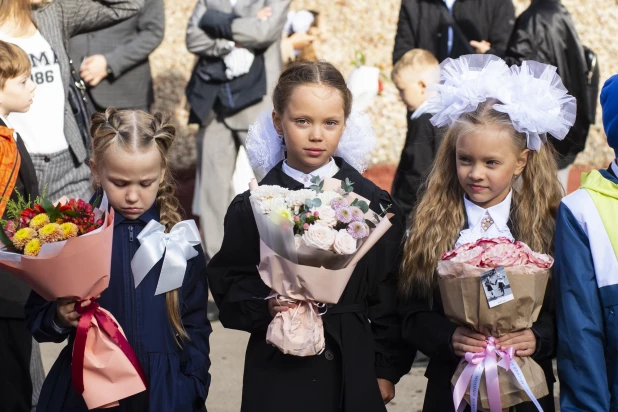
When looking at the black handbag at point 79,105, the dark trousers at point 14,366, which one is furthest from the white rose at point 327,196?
the black handbag at point 79,105

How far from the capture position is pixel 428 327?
154 inches

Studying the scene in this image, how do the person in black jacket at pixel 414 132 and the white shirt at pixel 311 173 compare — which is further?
the person in black jacket at pixel 414 132

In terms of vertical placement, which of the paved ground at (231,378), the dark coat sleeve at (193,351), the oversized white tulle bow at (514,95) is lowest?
the paved ground at (231,378)

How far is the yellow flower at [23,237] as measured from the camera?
12.0ft

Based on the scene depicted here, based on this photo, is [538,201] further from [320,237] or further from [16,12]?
[16,12]

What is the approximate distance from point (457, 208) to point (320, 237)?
786mm

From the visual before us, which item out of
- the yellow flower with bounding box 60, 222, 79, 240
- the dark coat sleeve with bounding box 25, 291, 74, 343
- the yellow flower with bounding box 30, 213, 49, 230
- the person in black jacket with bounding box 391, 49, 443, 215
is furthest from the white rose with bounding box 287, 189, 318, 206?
the person in black jacket with bounding box 391, 49, 443, 215

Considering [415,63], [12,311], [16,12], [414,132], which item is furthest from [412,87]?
[12,311]

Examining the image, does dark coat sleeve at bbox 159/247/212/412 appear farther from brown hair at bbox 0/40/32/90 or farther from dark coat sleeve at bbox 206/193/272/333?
brown hair at bbox 0/40/32/90

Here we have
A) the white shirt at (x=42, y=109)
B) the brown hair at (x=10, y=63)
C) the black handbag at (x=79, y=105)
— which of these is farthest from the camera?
Result: the black handbag at (x=79, y=105)

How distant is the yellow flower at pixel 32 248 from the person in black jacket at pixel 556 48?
4382 mm

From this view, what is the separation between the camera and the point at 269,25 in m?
7.97

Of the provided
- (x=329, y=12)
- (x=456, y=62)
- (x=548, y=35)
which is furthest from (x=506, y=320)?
Result: (x=329, y=12)

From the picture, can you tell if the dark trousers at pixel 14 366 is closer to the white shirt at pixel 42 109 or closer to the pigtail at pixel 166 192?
the pigtail at pixel 166 192
